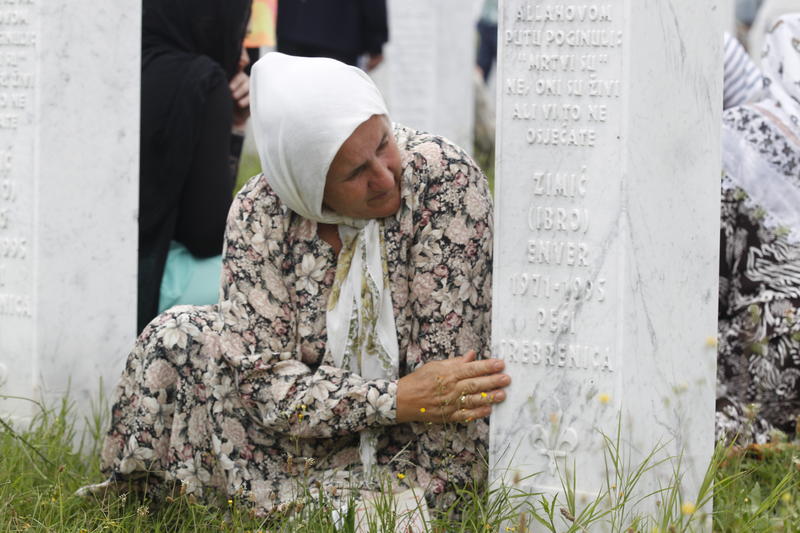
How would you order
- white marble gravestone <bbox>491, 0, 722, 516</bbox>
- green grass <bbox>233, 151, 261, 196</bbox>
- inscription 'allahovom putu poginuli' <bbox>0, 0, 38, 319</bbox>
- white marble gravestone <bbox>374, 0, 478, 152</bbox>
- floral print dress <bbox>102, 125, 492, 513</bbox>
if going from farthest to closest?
white marble gravestone <bbox>374, 0, 478, 152</bbox>
green grass <bbox>233, 151, 261, 196</bbox>
inscription 'allahovom putu poginuli' <bbox>0, 0, 38, 319</bbox>
floral print dress <bbox>102, 125, 492, 513</bbox>
white marble gravestone <bbox>491, 0, 722, 516</bbox>

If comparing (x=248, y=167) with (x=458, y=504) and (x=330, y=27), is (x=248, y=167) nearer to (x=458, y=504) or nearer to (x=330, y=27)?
(x=330, y=27)

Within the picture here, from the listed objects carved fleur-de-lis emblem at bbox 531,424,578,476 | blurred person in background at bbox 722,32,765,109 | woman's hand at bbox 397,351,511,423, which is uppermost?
blurred person in background at bbox 722,32,765,109

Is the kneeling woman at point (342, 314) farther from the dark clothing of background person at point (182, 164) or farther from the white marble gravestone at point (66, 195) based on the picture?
the dark clothing of background person at point (182, 164)

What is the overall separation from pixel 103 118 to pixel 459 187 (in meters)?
1.30

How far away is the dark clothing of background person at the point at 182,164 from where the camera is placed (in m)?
4.24

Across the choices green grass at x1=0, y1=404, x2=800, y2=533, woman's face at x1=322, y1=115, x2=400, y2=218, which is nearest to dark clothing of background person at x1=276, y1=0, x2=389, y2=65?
green grass at x1=0, y1=404, x2=800, y2=533

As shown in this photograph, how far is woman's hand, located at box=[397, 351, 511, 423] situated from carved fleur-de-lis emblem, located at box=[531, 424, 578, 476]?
0.12m

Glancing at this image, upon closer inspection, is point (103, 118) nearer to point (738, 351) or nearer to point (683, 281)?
point (683, 281)

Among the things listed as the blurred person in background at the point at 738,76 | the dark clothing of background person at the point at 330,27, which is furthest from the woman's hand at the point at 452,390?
the dark clothing of background person at the point at 330,27

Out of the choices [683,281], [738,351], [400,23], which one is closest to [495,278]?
[683,281]

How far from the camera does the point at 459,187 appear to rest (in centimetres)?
318

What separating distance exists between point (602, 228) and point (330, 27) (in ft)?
17.6

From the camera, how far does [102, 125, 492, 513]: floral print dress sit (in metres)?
3.17

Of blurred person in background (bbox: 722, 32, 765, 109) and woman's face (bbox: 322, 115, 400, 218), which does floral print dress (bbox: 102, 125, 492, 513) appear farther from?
blurred person in background (bbox: 722, 32, 765, 109)
